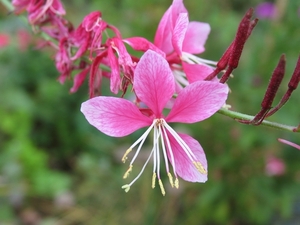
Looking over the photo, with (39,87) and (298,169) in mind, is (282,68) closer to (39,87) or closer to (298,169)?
(298,169)

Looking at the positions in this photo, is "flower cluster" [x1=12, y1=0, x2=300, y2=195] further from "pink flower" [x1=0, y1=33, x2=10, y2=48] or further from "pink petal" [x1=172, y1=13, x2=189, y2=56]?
"pink flower" [x1=0, y1=33, x2=10, y2=48]

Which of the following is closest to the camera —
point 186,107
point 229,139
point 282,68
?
point 282,68

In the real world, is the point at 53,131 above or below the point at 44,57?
below

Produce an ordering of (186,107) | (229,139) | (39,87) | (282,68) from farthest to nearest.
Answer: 1. (39,87)
2. (229,139)
3. (186,107)
4. (282,68)

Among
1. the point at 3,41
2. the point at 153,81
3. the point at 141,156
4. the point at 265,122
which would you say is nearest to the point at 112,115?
the point at 153,81

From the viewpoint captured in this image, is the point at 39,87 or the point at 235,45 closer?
the point at 235,45

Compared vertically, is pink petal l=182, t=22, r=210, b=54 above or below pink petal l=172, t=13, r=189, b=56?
below

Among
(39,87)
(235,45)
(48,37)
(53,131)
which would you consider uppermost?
(235,45)

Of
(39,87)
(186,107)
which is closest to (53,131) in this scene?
(39,87)

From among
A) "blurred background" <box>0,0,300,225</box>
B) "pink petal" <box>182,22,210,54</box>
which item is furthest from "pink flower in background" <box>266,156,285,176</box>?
"pink petal" <box>182,22,210,54</box>
